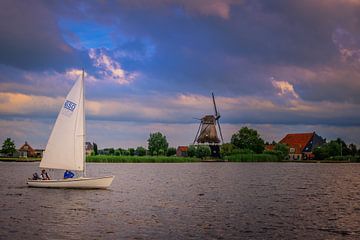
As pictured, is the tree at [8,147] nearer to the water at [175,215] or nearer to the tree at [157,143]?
the tree at [157,143]

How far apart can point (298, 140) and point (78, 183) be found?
468 ft

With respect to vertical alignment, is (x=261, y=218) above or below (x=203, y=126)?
below

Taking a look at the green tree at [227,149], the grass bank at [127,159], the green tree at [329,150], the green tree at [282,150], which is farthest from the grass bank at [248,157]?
the green tree at [329,150]

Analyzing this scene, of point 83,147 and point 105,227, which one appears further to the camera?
point 83,147

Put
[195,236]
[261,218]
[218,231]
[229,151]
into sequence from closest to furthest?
[195,236], [218,231], [261,218], [229,151]

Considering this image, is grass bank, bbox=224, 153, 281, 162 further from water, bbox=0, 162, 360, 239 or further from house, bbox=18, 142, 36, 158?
water, bbox=0, 162, 360, 239

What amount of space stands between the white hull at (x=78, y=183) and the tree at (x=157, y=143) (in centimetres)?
12093

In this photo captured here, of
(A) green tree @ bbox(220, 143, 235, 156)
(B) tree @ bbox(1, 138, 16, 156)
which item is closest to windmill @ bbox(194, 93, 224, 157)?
(A) green tree @ bbox(220, 143, 235, 156)

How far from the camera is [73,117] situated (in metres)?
42.7

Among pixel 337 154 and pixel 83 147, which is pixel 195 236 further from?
pixel 337 154

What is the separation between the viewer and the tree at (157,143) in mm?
165750

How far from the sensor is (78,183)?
4231 cm

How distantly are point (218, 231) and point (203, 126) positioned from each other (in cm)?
13087

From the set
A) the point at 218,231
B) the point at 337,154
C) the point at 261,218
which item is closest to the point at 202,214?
the point at 261,218
